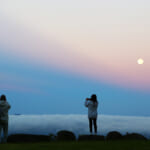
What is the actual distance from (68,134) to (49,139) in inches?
50.6

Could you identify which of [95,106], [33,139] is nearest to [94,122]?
[95,106]

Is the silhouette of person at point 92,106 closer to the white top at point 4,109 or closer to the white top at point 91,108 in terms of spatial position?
the white top at point 91,108

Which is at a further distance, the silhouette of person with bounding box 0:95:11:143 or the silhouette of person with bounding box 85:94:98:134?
the silhouette of person with bounding box 85:94:98:134

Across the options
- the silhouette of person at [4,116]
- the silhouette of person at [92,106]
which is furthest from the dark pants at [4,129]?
the silhouette of person at [92,106]

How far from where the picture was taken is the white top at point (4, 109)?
→ 50.1 ft

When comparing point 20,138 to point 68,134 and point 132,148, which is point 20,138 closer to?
point 68,134

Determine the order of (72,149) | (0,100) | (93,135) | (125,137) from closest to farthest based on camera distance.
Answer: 1. (72,149)
2. (0,100)
3. (93,135)
4. (125,137)

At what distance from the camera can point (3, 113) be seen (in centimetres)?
1542

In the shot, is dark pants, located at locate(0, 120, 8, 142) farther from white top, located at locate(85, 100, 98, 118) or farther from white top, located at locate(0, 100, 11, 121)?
white top, located at locate(85, 100, 98, 118)

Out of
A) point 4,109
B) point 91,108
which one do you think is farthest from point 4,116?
point 91,108

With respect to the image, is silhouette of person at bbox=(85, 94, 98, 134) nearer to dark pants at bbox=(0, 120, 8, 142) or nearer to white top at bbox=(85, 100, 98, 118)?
white top at bbox=(85, 100, 98, 118)

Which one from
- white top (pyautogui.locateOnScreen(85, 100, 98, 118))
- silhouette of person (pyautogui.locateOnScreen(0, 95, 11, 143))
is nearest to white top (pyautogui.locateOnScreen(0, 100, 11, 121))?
silhouette of person (pyautogui.locateOnScreen(0, 95, 11, 143))

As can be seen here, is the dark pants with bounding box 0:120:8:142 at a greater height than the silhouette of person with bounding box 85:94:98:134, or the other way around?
the silhouette of person with bounding box 85:94:98:134

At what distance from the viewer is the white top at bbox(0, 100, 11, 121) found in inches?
601
